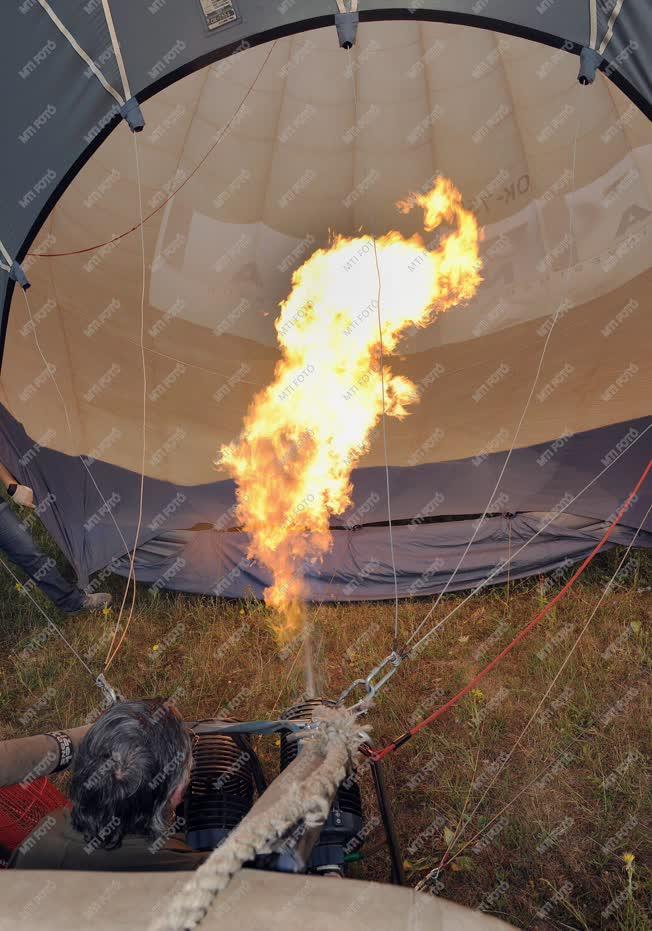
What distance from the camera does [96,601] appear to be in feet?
13.6

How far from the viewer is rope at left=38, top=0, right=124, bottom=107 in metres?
2.59

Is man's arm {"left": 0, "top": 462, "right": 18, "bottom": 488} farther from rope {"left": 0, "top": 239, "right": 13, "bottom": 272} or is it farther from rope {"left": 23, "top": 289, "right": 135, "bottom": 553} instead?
rope {"left": 0, "top": 239, "right": 13, "bottom": 272}

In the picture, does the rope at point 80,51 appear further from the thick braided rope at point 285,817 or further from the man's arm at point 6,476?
the man's arm at point 6,476

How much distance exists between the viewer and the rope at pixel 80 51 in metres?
2.59

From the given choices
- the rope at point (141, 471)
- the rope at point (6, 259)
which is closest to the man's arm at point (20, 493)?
the rope at point (141, 471)

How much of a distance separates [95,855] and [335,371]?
292 centimetres

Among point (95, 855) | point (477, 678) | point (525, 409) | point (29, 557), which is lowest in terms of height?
point (95, 855)

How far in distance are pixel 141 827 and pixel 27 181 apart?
84.1 inches

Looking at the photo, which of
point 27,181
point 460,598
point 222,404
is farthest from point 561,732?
point 27,181

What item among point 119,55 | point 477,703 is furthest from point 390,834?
point 119,55

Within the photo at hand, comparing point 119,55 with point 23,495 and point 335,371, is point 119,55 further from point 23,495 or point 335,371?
point 23,495

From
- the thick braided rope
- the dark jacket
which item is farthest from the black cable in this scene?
the dark jacket

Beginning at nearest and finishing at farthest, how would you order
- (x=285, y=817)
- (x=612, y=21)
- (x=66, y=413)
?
(x=285, y=817) → (x=612, y=21) → (x=66, y=413)

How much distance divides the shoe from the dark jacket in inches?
90.2
